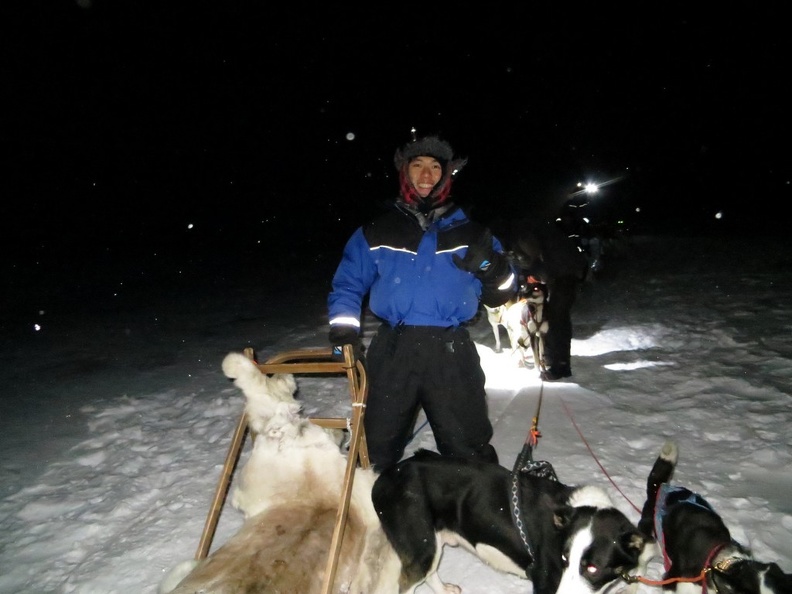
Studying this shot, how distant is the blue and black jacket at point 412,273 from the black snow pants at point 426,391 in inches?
4.5

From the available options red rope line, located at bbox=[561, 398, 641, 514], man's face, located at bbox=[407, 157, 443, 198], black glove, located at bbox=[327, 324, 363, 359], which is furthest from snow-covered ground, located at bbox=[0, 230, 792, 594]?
man's face, located at bbox=[407, 157, 443, 198]

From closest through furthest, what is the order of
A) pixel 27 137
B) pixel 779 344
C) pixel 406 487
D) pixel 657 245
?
pixel 406 487, pixel 779 344, pixel 657 245, pixel 27 137

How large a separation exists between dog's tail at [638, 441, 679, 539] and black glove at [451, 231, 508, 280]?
144 cm

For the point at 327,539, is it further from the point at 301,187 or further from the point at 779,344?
the point at 301,187

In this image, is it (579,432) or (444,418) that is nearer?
(444,418)

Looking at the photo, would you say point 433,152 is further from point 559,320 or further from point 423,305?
point 559,320

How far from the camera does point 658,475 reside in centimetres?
285

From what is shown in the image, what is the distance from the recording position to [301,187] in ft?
107

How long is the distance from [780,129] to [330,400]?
191 feet

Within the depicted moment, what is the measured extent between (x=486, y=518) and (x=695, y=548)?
1.08 m

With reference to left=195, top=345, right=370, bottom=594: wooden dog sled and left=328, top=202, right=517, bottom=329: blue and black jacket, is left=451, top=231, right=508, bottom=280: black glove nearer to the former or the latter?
left=328, top=202, right=517, bottom=329: blue and black jacket

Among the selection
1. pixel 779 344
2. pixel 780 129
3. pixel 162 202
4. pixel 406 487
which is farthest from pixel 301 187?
pixel 780 129

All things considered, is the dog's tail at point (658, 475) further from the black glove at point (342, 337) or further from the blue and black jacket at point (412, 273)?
the black glove at point (342, 337)

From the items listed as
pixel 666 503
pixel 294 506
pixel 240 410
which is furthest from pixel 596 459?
pixel 240 410
